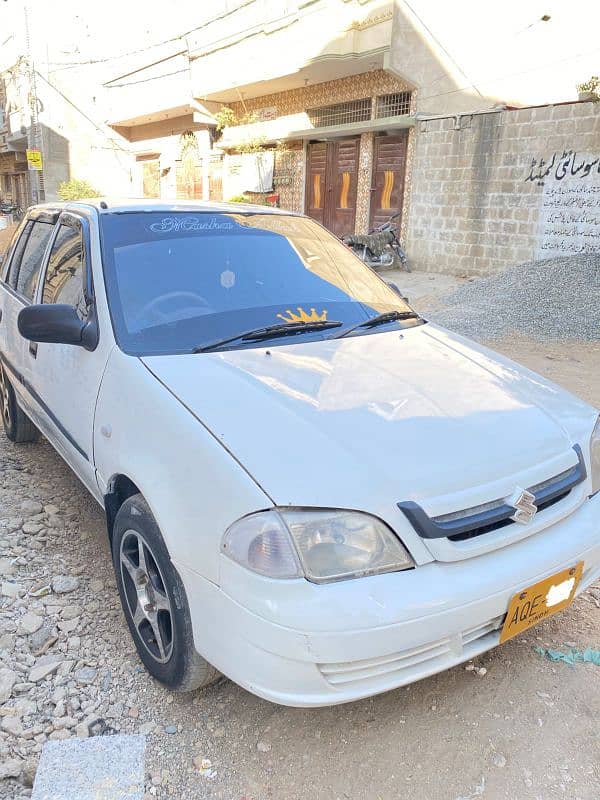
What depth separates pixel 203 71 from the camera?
742 inches

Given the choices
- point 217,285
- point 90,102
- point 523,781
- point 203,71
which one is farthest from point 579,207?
point 90,102

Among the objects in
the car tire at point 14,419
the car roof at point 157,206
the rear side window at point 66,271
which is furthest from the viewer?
the car tire at point 14,419

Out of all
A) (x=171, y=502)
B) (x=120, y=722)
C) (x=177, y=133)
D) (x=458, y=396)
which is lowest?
(x=120, y=722)

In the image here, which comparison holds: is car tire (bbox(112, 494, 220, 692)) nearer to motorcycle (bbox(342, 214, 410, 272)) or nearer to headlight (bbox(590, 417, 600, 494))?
headlight (bbox(590, 417, 600, 494))

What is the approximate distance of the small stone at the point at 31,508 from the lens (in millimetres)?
3407

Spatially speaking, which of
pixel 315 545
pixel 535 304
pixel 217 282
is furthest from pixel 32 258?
pixel 535 304

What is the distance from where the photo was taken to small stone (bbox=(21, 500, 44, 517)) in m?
3.41

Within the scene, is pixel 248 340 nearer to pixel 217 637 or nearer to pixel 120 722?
pixel 217 637

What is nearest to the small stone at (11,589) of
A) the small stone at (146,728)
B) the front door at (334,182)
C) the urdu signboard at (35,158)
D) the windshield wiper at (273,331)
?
the small stone at (146,728)

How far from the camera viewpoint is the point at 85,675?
227cm

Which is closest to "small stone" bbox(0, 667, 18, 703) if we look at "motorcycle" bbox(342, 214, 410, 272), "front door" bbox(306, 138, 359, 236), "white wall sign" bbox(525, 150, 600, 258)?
"white wall sign" bbox(525, 150, 600, 258)

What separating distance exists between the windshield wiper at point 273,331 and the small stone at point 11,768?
1.48 m

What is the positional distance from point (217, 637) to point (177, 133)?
24223mm

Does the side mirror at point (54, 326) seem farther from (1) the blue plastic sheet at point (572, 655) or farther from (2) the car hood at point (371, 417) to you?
(1) the blue plastic sheet at point (572, 655)
